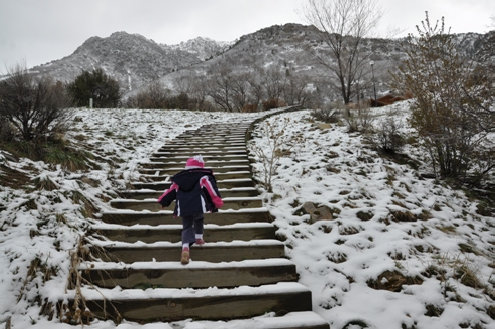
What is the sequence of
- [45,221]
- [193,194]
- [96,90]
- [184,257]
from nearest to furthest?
[184,257], [45,221], [193,194], [96,90]

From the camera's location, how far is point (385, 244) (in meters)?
3.19

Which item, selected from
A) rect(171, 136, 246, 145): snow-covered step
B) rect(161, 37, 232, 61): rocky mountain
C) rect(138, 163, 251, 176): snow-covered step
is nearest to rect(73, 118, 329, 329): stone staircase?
rect(138, 163, 251, 176): snow-covered step

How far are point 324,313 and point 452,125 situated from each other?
407cm

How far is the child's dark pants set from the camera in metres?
3.13

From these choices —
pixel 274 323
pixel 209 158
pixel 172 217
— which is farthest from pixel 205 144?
pixel 274 323

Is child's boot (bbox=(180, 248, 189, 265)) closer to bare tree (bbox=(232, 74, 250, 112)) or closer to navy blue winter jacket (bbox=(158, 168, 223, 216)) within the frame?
navy blue winter jacket (bbox=(158, 168, 223, 216))

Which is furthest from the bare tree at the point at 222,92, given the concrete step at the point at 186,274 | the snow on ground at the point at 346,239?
the concrete step at the point at 186,274

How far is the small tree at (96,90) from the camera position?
56.0 feet

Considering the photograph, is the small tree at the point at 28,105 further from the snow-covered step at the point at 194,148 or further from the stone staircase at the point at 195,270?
the snow-covered step at the point at 194,148

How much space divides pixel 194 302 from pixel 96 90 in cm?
1874

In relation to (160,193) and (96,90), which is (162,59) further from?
(160,193)

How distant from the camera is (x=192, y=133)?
351 inches

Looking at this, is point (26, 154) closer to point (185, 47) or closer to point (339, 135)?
point (339, 135)

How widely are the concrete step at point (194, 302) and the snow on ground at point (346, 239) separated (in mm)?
150
